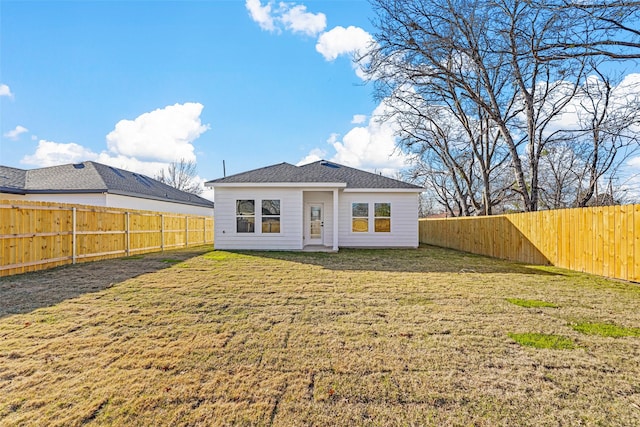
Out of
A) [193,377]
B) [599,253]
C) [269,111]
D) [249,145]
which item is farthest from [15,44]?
[599,253]

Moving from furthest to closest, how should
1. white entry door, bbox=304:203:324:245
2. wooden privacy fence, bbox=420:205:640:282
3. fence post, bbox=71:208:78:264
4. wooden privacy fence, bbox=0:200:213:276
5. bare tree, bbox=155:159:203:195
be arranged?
bare tree, bbox=155:159:203:195 → white entry door, bbox=304:203:324:245 → fence post, bbox=71:208:78:264 → wooden privacy fence, bbox=0:200:213:276 → wooden privacy fence, bbox=420:205:640:282

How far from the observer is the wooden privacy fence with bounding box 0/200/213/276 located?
23.6ft

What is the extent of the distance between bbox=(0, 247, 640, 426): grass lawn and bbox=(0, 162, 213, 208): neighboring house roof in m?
11.6

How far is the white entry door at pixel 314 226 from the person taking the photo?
14125mm

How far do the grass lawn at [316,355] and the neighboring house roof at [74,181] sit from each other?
11640 mm

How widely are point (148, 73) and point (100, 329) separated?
46.4 ft

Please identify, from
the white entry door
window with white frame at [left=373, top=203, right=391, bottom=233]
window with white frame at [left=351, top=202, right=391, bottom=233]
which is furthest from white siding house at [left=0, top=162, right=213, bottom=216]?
window with white frame at [left=373, top=203, right=391, bottom=233]

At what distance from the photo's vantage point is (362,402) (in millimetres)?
2289

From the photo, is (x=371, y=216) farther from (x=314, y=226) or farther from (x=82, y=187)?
(x=82, y=187)

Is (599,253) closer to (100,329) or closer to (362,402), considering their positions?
(362,402)

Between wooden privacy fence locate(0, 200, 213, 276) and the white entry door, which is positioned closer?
wooden privacy fence locate(0, 200, 213, 276)

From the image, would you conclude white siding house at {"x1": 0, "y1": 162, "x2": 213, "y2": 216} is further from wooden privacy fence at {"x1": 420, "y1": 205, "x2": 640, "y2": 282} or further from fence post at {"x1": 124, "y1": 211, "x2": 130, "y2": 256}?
wooden privacy fence at {"x1": 420, "y1": 205, "x2": 640, "y2": 282}

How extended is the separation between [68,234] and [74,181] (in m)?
9.64

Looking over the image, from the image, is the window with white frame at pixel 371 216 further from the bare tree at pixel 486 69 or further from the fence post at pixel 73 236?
the fence post at pixel 73 236
